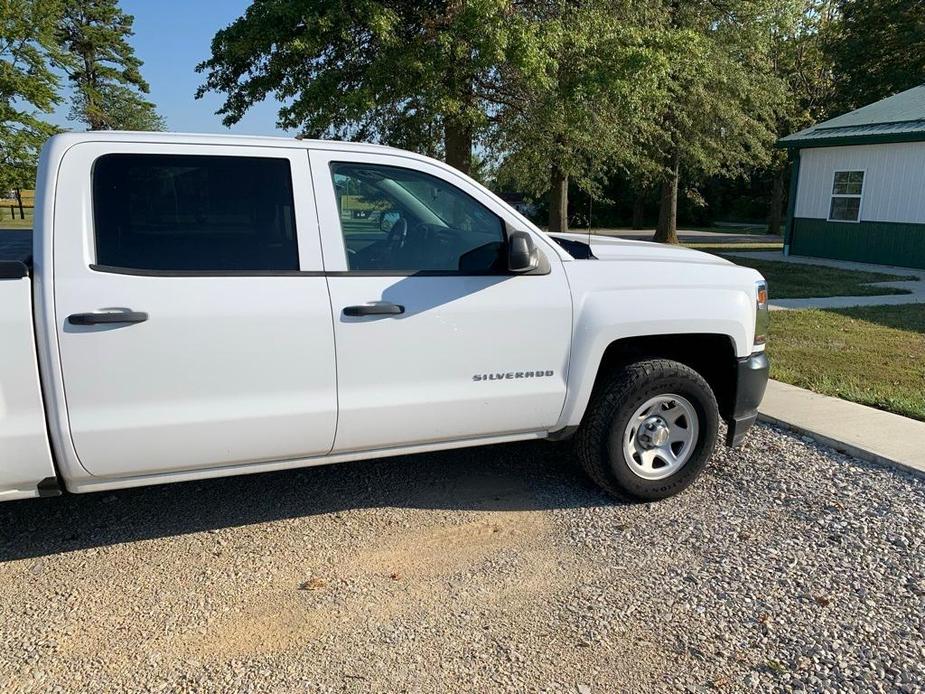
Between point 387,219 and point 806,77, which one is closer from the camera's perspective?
point 387,219

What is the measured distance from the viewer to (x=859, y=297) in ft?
38.9

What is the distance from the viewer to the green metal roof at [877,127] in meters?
15.9

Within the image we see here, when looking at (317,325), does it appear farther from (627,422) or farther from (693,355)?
(693,355)

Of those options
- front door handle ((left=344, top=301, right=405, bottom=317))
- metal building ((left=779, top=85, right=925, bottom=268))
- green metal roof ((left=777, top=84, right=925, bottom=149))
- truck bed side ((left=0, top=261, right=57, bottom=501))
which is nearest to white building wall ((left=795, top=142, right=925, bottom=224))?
metal building ((left=779, top=85, right=925, bottom=268))

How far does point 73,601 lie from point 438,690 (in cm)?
166

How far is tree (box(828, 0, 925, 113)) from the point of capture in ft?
92.8

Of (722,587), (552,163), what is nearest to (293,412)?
(722,587)

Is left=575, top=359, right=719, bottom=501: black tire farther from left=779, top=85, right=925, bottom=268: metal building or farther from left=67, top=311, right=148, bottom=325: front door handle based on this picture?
left=779, top=85, right=925, bottom=268: metal building

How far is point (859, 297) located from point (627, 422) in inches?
379

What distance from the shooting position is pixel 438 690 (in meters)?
2.63

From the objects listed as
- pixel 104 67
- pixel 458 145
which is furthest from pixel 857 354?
pixel 104 67

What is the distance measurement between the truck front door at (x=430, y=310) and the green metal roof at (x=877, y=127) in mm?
15285

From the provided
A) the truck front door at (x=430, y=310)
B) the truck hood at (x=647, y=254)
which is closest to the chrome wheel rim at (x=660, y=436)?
the truck front door at (x=430, y=310)

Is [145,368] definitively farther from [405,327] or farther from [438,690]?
[438,690]
